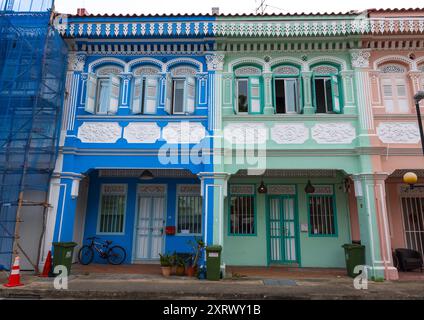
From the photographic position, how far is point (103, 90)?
35.8ft

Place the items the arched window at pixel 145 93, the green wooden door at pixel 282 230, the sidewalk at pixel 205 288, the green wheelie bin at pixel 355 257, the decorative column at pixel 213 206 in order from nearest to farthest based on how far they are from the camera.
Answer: the sidewalk at pixel 205 288
the green wheelie bin at pixel 355 257
the decorative column at pixel 213 206
the arched window at pixel 145 93
the green wooden door at pixel 282 230

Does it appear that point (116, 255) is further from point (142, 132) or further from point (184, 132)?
point (184, 132)

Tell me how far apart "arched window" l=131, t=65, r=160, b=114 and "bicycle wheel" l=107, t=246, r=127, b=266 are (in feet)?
15.6

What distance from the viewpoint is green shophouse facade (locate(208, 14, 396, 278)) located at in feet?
32.3

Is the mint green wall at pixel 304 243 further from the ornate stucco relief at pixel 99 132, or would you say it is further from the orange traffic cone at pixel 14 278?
the orange traffic cone at pixel 14 278

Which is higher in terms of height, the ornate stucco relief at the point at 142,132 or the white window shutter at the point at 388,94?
the white window shutter at the point at 388,94

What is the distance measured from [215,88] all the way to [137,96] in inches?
98.7

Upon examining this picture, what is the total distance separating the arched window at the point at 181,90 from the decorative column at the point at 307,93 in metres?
3.48

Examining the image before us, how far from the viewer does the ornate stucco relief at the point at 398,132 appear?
387 inches

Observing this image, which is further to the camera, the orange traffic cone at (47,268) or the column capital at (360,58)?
the column capital at (360,58)

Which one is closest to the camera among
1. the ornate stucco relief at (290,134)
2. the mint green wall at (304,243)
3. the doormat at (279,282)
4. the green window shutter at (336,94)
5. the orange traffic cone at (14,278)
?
the orange traffic cone at (14,278)

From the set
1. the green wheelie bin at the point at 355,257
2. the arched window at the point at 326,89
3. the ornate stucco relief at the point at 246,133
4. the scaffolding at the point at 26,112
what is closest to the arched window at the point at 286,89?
the arched window at the point at 326,89

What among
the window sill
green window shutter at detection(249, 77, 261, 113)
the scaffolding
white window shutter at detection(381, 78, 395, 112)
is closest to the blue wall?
the scaffolding

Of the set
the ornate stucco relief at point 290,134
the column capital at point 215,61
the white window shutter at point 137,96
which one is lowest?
the ornate stucco relief at point 290,134
